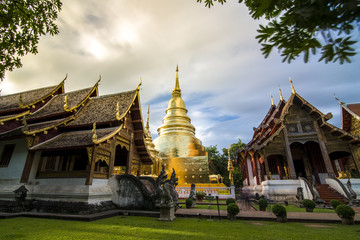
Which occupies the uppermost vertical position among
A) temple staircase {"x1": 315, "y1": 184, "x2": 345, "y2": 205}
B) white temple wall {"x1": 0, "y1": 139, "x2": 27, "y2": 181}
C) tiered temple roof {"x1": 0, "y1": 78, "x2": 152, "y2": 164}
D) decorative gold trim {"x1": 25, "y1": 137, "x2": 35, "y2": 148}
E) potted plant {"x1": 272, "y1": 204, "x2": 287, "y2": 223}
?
tiered temple roof {"x1": 0, "y1": 78, "x2": 152, "y2": 164}

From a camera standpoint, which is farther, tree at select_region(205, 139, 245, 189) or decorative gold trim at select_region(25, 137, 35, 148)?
tree at select_region(205, 139, 245, 189)

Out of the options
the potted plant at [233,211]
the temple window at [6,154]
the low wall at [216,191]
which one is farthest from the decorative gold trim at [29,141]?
the low wall at [216,191]

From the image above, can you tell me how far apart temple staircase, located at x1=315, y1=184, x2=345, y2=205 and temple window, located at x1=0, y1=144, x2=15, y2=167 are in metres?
16.6

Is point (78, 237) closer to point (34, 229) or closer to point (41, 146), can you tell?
point (34, 229)

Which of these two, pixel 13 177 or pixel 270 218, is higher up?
pixel 13 177

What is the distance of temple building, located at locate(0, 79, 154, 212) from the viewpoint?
6961 millimetres

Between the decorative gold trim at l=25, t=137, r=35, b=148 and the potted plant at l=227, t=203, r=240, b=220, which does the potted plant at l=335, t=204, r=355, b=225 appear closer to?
the potted plant at l=227, t=203, r=240, b=220

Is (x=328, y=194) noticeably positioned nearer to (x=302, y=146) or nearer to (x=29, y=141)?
(x=302, y=146)

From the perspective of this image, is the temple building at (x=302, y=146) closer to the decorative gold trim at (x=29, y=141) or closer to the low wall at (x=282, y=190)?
the low wall at (x=282, y=190)

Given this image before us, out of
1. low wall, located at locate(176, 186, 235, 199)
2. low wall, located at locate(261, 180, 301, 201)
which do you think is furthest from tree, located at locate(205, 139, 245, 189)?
low wall, located at locate(261, 180, 301, 201)

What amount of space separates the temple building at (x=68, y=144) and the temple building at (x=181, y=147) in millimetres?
8454

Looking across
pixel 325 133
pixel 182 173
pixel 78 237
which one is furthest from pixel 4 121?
pixel 325 133

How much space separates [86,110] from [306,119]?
49.4 feet

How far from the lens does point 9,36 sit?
5746mm
